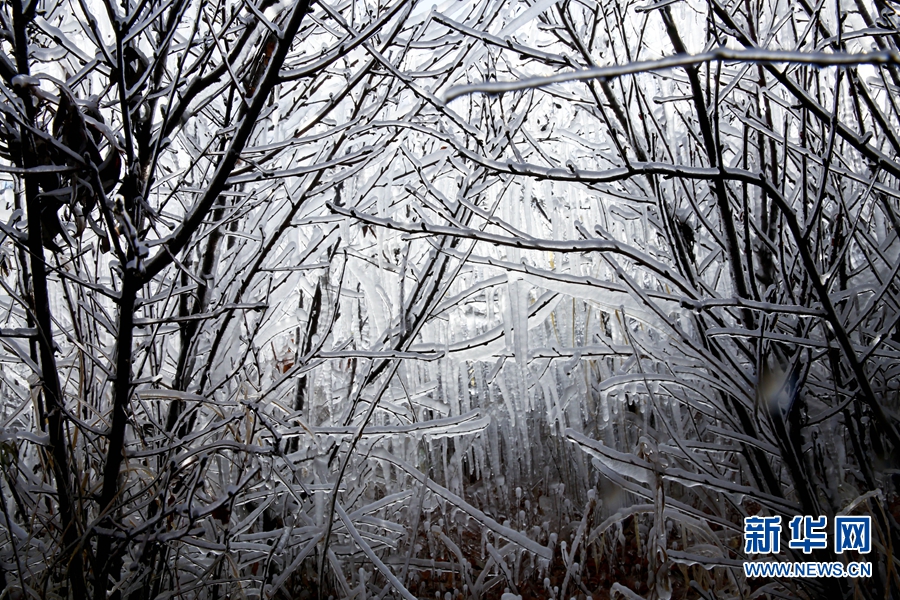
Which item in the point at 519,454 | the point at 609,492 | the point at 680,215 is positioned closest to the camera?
the point at 680,215

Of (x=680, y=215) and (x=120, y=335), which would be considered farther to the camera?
(x=680, y=215)

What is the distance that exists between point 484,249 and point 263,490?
1430 millimetres

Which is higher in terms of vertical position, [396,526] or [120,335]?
[120,335]

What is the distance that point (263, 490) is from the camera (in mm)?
1536

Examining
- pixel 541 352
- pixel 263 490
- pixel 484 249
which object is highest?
pixel 484 249

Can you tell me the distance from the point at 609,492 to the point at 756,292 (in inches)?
49.6

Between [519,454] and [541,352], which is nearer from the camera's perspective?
[541,352]

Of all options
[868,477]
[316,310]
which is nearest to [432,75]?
[316,310]

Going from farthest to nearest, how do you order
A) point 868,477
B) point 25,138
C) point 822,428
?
point 822,428 < point 868,477 < point 25,138

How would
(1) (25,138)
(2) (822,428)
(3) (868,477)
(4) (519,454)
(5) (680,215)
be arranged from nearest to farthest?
Result: (1) (25,138), (3) (868,477), (5) (680,215), (2) (822,428), (4) (519,454)

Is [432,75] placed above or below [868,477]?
above

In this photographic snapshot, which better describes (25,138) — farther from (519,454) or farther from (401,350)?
(519,454)

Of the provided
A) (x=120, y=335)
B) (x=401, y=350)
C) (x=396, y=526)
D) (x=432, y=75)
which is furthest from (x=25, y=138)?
(x=396, y=526)

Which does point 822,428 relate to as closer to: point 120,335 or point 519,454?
point 519,454
